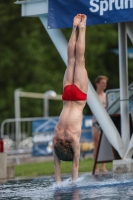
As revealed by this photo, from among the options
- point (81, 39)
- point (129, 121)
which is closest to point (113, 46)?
point (129, 121)

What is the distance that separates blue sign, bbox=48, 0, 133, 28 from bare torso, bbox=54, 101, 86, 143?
264cm

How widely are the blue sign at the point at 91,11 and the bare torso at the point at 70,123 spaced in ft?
8.65

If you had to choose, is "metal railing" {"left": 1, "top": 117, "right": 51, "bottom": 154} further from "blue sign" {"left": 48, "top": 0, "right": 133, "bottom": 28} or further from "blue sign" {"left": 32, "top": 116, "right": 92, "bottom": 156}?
"blue sign" {"left": 48, "top": 0, "right": 133, "bottom": 28}

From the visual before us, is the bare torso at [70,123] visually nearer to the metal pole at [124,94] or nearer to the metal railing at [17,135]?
the metal pole at [124,94]

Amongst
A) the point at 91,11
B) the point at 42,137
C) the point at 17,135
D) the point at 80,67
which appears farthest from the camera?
the point at 17,135

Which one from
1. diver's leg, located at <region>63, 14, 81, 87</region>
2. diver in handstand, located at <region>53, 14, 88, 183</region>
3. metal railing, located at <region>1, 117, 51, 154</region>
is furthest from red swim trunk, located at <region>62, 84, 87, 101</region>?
metal railing, located at <region>1, 117, 51, 154</region>

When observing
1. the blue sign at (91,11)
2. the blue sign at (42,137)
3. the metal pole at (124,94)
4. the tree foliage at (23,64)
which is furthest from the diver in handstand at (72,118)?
the tree foliage at (23,64)

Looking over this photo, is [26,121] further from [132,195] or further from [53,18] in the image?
[132,195]

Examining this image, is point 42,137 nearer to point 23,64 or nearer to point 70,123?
point 70,123

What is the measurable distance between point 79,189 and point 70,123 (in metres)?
0.98

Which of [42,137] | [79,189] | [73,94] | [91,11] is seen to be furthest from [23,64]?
[79,189]

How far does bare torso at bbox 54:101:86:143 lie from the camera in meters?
10.8

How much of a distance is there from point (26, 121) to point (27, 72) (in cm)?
1346

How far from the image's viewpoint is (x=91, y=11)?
524 inches
